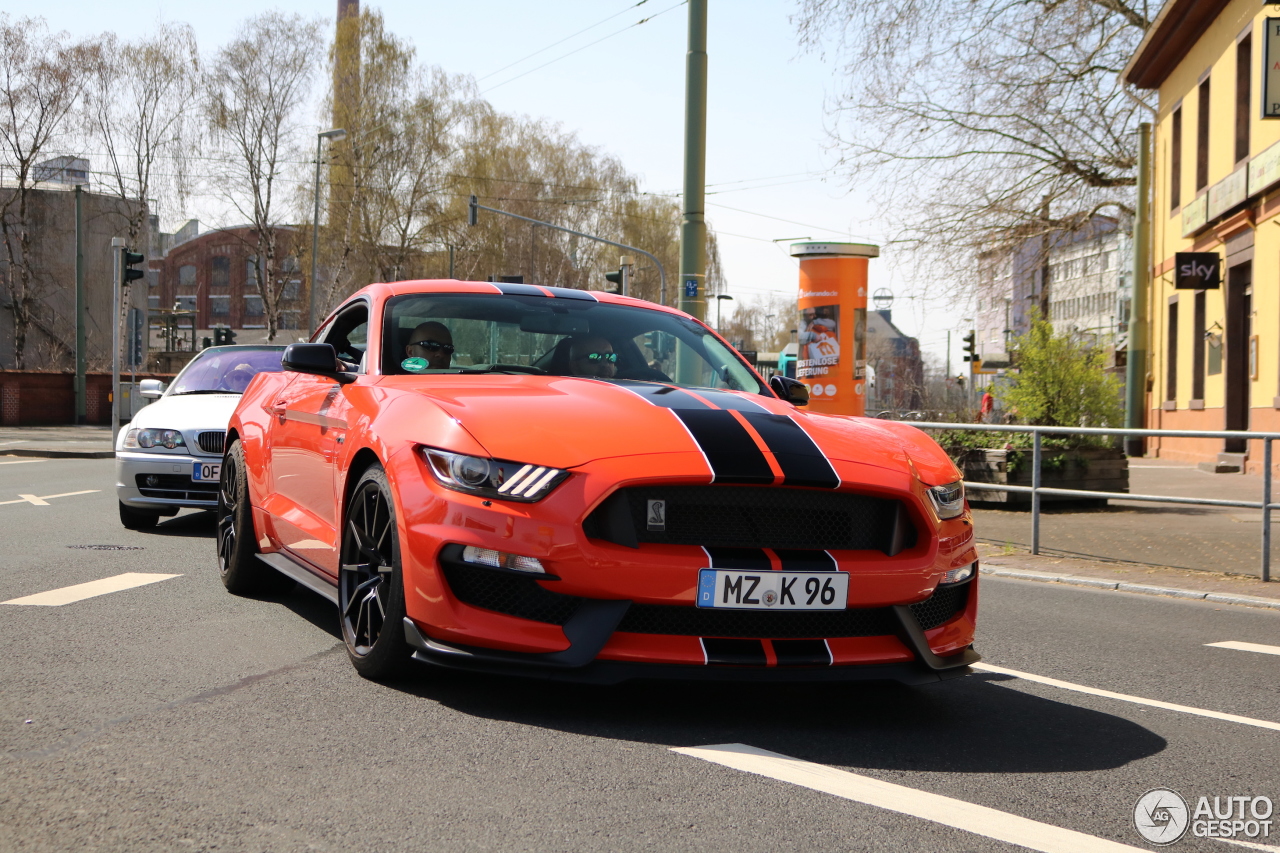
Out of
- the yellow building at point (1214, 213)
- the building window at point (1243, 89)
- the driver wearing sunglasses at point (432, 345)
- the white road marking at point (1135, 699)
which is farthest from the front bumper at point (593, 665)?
the building window at point (1243, 89)

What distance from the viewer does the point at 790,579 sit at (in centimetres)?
398

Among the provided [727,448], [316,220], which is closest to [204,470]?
[727,448]

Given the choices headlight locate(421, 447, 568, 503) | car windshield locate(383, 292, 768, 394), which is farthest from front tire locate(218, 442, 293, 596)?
headlight locate(421, 447, 568, 503)

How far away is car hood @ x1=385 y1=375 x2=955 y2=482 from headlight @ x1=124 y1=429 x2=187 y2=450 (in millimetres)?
5180

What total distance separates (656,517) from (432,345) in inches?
73.3

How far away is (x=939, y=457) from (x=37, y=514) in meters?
9.23

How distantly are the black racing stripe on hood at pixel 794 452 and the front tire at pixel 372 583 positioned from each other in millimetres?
1278

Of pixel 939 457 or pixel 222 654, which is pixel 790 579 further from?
pixel 222 654

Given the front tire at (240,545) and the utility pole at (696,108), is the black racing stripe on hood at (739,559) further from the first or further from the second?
the utility pole at (696,108)

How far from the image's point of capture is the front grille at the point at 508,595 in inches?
156

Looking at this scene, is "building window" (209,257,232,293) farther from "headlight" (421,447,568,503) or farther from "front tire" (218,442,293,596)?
"headlight" (421,447,568,503)

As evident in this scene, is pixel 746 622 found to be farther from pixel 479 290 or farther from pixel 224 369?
pixel 224 369

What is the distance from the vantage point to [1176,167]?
26594mm

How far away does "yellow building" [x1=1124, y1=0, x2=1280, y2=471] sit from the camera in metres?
20.1
